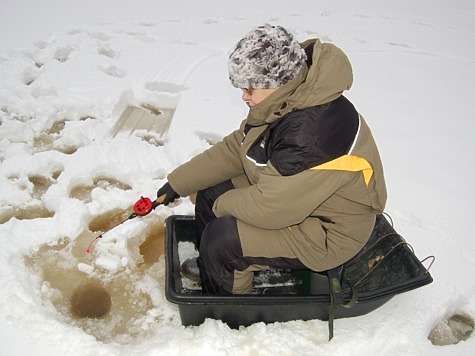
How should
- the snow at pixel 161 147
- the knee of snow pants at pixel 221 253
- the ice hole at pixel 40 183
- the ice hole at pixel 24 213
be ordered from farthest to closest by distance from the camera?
1. the ice hole at pixel 40 183
2. the ice hole at pixel 24 213
3. the snow at pixel 161 147
4. the knee of snow pants at pixel 221 253

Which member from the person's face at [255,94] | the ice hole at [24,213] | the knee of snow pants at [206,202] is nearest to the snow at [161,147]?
the ice hole at [24,213]

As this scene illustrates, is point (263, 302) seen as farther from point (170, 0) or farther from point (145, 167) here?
point (170, 0)

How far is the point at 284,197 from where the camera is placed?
1.47 meters

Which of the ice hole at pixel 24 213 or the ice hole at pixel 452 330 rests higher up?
the ice hole at pixel 24 213

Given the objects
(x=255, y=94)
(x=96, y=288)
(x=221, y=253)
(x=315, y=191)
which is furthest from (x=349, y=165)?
(x=96, y=288)

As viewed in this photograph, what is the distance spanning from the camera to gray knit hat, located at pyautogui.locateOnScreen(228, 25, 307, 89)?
4.56 feet

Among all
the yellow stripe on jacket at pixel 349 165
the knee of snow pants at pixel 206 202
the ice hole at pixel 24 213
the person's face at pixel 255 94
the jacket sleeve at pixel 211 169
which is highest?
the person's face at pixel 255 94

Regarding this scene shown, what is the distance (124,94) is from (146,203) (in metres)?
1.49

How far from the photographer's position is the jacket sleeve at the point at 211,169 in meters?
1.96

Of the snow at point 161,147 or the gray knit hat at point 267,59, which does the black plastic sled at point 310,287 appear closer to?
the snow at point 161,147

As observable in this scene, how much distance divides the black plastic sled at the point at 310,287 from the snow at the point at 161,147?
0.08 m

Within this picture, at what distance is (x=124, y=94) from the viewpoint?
3182mm

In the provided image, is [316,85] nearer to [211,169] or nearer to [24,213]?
[211,169]

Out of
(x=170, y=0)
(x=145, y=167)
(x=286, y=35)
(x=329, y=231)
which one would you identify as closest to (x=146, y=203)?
(x=145, y=167)
